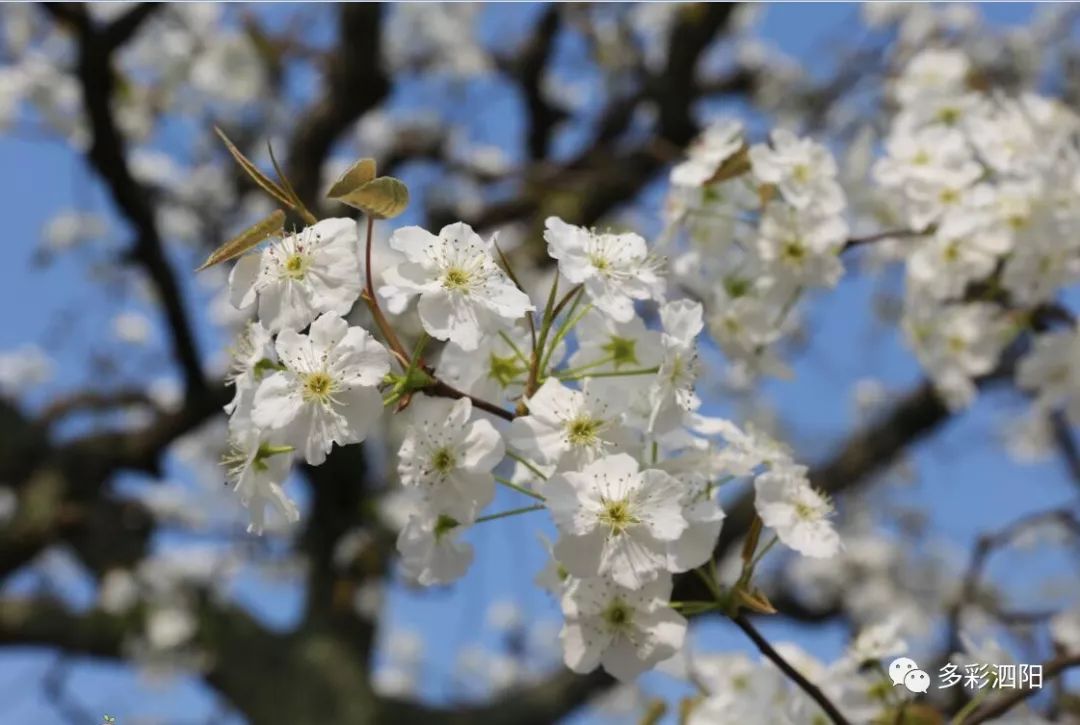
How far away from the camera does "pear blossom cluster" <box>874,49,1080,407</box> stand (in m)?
1.69

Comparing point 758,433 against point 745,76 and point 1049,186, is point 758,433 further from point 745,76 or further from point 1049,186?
point 745,76

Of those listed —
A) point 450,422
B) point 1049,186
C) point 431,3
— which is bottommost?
point 431,3

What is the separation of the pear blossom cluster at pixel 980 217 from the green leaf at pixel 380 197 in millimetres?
1028

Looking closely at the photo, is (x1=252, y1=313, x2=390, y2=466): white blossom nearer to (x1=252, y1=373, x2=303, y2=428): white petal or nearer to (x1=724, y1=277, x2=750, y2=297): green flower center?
(x1=252, y1=373, x2=303, y2=428): white petal

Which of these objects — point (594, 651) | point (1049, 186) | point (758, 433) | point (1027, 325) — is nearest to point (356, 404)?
point (594, 651)

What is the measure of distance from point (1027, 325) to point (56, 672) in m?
3.21

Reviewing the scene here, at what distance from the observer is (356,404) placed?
89 cm

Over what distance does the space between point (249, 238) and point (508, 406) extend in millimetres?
279

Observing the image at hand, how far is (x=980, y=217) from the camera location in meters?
1.66

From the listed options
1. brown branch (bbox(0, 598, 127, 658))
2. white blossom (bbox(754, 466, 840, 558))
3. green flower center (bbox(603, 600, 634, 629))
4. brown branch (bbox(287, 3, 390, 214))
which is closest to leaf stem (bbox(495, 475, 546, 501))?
green flower center (bbox(603, 600, 634, 629))

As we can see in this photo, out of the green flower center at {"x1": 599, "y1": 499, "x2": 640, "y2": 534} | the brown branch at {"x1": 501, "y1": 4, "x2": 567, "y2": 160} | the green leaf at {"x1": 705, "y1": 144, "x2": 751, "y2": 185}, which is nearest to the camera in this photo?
the green flower center at {"x1": 599, "y1": 499, "x2": 640, "y2": 534}

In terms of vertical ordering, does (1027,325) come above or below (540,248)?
above

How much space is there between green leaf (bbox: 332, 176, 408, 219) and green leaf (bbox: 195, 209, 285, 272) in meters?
0.05

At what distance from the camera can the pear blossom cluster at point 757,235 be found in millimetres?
1504
